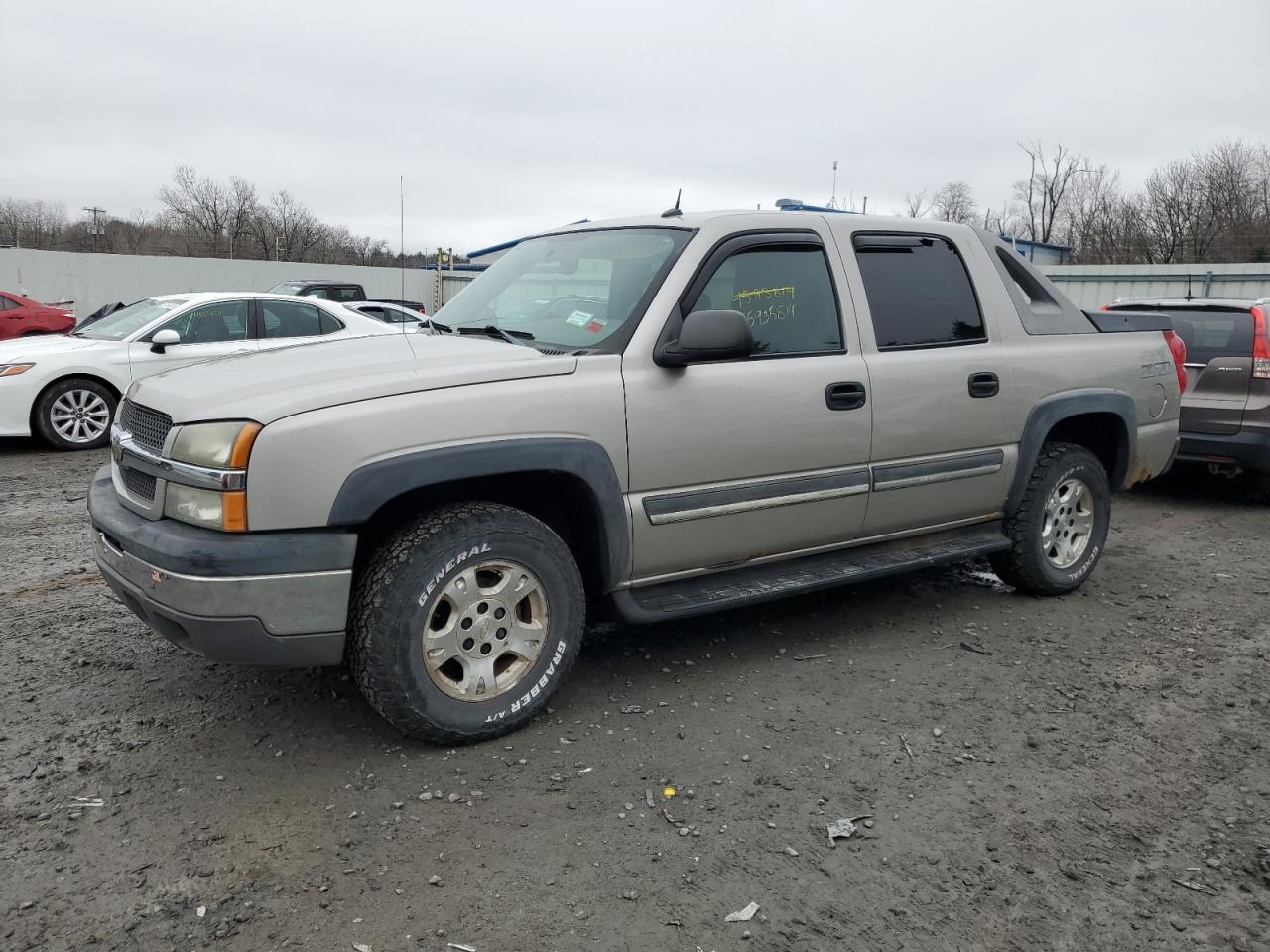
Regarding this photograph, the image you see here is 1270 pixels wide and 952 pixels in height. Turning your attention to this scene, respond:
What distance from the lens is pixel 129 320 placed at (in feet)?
33.3

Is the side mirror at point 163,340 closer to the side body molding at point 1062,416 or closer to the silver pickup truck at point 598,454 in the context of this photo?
the silver pickup truck at point 598,454

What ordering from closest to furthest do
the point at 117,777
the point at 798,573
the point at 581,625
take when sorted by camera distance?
the point at 117,777 < the point at 581,625 < the point at 798,573

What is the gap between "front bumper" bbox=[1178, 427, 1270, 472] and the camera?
7461mm

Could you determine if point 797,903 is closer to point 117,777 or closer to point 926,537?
point 117,777

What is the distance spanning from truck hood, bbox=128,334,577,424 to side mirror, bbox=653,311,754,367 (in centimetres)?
40

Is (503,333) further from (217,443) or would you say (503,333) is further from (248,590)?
(248,590)

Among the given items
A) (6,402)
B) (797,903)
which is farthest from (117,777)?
(6,402)

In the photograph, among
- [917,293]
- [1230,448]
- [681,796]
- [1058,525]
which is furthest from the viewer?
[1230,448]

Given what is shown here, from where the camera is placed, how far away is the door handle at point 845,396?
13.6 ft

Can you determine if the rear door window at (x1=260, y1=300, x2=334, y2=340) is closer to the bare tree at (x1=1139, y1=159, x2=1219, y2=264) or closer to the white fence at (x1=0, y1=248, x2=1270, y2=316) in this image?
the white fence at (x1=0, y1=248, x2=1270, y2=316)

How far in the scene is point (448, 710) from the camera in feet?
11.1

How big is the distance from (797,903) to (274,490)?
6.27ft

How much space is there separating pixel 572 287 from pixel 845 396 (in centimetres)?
123

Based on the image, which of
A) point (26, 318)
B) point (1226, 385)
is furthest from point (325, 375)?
point (26, 318)
